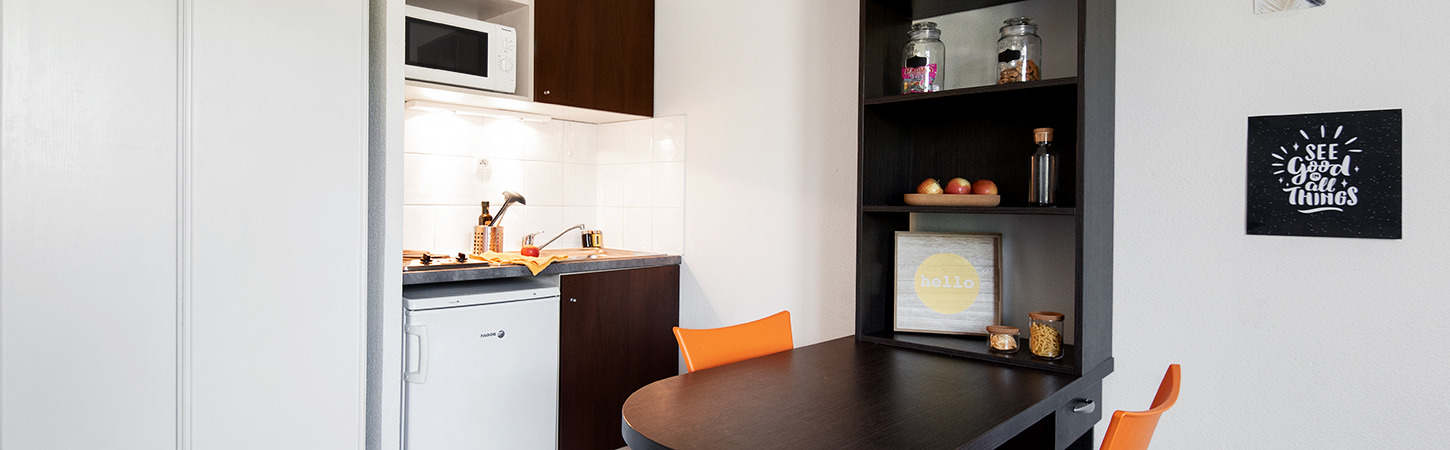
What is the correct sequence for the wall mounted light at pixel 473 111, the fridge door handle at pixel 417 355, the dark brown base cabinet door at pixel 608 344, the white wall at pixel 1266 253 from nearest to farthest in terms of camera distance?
the white wall at pixel 1266 253 → the fridge door handle at pixel 417 355 → the dark brown base cabinet door at pixel 608 344 → the wall mounted light at pixel 473 111

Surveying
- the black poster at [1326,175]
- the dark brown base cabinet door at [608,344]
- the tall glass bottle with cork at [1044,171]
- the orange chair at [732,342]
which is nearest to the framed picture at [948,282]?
the tall glass bottle with cork at [1044,171]

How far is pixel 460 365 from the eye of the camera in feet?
8.59

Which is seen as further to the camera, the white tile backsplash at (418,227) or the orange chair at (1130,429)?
the white tile backsplash at (418,227)

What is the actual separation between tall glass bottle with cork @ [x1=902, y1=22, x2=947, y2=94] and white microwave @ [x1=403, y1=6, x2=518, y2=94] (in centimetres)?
152

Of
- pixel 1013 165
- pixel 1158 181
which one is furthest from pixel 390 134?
pixel 1158 181

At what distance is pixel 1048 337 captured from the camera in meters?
1.95

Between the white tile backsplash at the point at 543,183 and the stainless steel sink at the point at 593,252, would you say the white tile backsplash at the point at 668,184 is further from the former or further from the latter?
the white tile backsplash at the point at 543,183

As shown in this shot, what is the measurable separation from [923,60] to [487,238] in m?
1.89

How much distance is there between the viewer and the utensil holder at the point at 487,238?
3.21 m

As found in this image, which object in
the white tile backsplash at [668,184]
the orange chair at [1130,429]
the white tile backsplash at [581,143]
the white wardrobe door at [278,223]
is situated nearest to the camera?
the orange chair at [1130,429]

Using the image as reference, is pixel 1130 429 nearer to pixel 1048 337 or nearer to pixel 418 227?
pixel 1048 337

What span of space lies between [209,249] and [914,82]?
6.18ft

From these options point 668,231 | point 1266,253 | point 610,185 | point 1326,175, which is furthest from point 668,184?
point 1326,175

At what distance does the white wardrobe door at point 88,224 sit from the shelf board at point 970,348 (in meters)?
1.83
